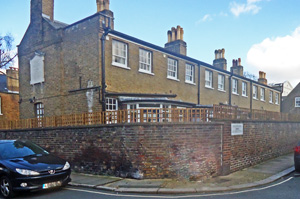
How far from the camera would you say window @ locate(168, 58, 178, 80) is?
57.4 ft

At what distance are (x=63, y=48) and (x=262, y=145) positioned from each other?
40.2 ft

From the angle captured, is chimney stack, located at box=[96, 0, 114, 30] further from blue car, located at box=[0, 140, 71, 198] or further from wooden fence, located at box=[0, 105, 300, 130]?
blue car, located at box=[0, 140, 71, 198]

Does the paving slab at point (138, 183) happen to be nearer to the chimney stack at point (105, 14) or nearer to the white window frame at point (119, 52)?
the white window frame at point (119, 52)

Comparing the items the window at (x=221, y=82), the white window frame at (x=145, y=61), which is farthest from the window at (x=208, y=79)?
the white window frame at (x=145, y=61)

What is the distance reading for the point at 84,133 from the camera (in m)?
9.55

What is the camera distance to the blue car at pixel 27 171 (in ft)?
21.1

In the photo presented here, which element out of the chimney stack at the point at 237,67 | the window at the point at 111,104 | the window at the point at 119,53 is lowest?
the window at the point at 111,104

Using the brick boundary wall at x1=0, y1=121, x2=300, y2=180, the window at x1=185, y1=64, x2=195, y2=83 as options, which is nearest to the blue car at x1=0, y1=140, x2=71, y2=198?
the brick boundary wall at x1=0, y1=121, x2=300, y2=180

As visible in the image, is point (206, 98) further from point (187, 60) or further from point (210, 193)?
point (210, 193)

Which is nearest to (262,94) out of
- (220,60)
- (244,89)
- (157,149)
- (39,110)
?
(244,89)

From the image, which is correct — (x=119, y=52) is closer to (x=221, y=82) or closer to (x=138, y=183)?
(x=138, y=183)

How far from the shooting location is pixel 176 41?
65.0ft

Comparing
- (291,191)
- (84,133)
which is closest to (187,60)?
(84,133)

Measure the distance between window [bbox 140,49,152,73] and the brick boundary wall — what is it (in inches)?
272
